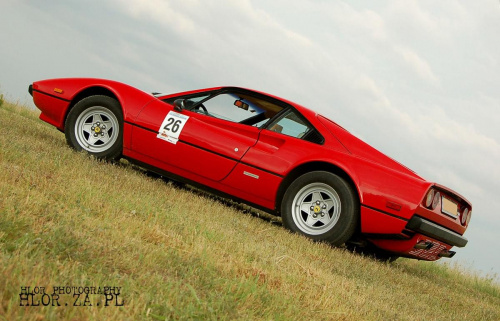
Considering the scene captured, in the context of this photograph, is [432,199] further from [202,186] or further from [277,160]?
[202,186]

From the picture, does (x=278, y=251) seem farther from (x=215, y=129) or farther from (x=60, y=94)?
(x=60, y=94)

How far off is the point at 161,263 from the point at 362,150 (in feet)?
10.3

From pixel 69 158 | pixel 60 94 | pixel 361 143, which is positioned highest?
pixel 361 143

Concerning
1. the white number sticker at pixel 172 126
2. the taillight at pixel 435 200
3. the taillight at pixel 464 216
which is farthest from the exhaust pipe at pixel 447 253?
the white number sticker at pixel 172 126

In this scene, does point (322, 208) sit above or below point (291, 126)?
below

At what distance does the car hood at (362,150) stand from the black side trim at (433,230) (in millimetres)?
474

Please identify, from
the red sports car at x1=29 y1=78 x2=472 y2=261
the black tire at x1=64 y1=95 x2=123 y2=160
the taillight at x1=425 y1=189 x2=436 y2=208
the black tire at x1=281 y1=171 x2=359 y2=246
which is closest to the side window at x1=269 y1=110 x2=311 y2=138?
the red sports car at x1=29 y1=78 x2=472 y2=261

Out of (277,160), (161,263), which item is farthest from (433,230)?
(161,263)

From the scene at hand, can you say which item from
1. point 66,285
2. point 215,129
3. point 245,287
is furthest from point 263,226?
point 66,285

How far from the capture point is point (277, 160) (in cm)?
546

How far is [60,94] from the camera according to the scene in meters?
6.64

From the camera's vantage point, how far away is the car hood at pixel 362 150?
17.2 ft

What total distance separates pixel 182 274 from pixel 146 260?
205mm

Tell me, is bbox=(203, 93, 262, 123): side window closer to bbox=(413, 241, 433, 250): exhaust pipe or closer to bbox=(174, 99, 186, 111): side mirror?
bbox=(174, 99, 186, 111): side mirror
